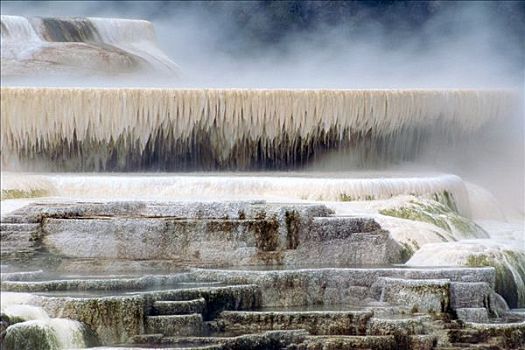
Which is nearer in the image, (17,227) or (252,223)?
(17,227)

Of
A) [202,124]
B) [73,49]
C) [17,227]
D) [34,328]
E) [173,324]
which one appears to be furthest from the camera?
[73,49]

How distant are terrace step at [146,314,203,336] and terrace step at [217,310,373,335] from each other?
0.37 m

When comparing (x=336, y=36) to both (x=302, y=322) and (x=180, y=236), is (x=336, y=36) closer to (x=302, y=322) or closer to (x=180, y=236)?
(x=180, y=236)

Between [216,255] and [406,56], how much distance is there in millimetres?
19550

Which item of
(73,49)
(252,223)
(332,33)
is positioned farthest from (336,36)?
(252,223)

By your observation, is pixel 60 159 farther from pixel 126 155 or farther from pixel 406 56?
pixel 406 56

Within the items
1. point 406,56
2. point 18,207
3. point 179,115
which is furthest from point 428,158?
point 406,56

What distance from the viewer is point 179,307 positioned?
1488cm

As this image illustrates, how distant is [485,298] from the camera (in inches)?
618

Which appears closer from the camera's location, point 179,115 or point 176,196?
point 176,196

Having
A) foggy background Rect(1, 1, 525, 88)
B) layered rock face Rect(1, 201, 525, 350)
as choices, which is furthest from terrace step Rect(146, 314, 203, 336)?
foggy background Rect(1, 1, 525, 88)

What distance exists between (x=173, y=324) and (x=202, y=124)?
541cm

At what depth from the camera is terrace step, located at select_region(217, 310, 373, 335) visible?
15.0 meters

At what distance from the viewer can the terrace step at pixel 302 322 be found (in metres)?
15.0
